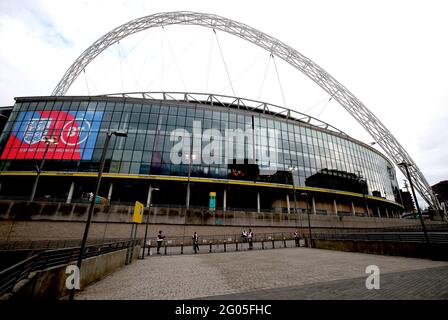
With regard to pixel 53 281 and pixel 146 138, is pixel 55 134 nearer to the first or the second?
pixel 146 138

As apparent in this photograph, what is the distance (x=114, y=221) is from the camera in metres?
24.9

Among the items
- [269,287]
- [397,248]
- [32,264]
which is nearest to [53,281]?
[32,264]

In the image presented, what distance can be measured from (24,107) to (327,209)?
68.7 metres

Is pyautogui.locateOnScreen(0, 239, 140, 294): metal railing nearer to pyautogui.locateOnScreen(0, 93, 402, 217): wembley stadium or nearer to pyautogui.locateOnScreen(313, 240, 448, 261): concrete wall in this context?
pyautogui.locateOnScreen(313, 240, 448, 261): concrete wall

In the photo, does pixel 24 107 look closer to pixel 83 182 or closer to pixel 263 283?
pixel 83 182

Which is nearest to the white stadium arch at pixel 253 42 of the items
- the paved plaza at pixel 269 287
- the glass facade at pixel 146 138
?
the glass facade at pixel 146 138

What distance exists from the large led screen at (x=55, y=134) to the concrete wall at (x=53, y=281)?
32.7 metres

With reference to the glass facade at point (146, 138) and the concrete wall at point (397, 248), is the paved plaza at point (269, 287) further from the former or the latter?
the glass facade at point (146, 138)

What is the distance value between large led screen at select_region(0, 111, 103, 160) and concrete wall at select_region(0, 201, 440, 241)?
13.5m

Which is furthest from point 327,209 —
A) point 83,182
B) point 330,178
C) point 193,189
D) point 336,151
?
point 83,182

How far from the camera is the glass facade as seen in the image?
3503 cm

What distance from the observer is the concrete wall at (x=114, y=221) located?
22891mm

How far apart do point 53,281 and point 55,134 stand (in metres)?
42.5
